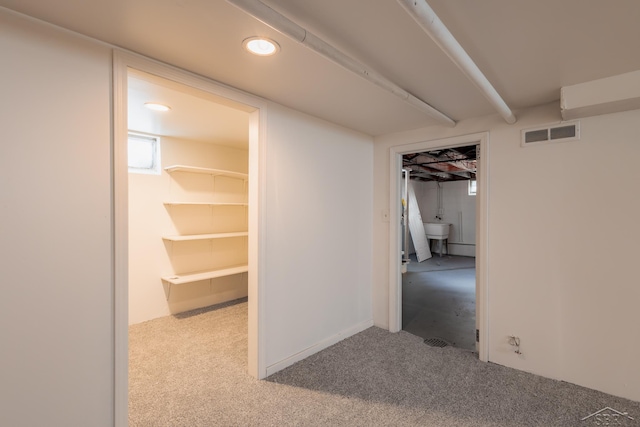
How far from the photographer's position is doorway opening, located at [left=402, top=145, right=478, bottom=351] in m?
3.39

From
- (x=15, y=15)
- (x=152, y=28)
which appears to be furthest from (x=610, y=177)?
(x=15, y=15)

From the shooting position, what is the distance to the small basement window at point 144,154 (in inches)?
135

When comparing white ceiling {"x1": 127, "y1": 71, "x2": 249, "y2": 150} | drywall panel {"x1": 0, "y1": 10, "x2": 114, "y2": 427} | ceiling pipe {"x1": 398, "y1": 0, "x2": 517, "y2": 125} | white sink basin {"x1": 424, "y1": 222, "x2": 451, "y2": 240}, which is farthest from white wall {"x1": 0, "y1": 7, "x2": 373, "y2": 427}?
white sink basin {"x1": 424, "y1": 222, "x2": 451, "y2": 240}

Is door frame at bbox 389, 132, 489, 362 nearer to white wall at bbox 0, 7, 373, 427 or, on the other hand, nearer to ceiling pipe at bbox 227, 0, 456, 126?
ceiling pipe at bbox 227, 0, 456, 126

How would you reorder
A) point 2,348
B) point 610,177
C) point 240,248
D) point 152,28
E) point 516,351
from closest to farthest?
point 2,348
point 152,28
point 610,177
point 516,351
point 240,248

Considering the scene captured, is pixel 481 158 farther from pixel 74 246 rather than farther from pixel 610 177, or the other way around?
pixel 74 246

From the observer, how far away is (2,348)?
1.23 m

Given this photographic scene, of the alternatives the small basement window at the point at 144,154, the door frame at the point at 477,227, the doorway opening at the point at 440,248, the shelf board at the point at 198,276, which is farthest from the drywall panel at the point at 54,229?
the doorway opening at the point at 440,248

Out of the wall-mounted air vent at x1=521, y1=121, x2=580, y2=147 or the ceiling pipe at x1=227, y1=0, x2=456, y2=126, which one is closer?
the ceiling pipe at x1=227, y1=0, x2=456, y2=126

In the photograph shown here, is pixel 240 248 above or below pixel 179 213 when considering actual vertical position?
below

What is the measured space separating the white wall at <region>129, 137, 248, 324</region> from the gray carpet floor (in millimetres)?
848

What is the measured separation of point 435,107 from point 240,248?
10.5ft

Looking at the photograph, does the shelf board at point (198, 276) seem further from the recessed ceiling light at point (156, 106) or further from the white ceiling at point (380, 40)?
the white ceiling at point (380, 40)

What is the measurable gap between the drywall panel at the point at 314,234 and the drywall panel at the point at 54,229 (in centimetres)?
108
